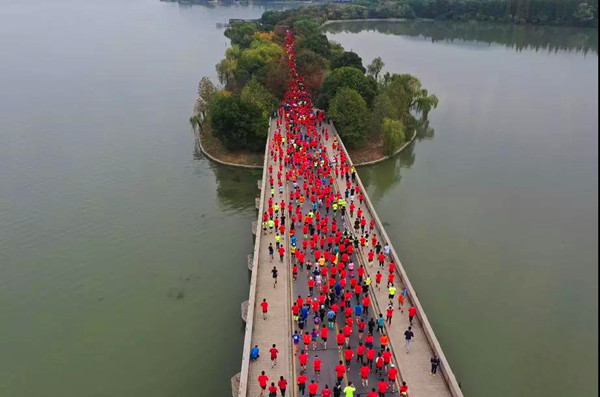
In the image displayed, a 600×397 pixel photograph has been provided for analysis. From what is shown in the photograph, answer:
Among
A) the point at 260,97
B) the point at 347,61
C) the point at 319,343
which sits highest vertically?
the point at 347,61

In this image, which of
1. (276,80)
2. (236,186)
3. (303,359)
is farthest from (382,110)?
(303,359)

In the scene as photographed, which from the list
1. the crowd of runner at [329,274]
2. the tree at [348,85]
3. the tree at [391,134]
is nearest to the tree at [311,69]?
the tree at [348,85]

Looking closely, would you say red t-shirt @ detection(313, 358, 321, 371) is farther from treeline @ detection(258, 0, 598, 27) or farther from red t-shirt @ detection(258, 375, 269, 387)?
treeline @ detection(258, 0, 598, 27)

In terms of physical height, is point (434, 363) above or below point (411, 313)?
below

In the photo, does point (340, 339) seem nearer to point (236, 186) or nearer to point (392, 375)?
point (392, 375)

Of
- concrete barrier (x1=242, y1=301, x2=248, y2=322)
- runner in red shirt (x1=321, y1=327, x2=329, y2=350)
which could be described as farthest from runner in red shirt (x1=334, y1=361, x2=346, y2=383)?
concrete barrier (x1=242, y1=301, x2=248, y2=322)

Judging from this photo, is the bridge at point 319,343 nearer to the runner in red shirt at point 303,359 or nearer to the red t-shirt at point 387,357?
the runner in red shirt at point 303,359
